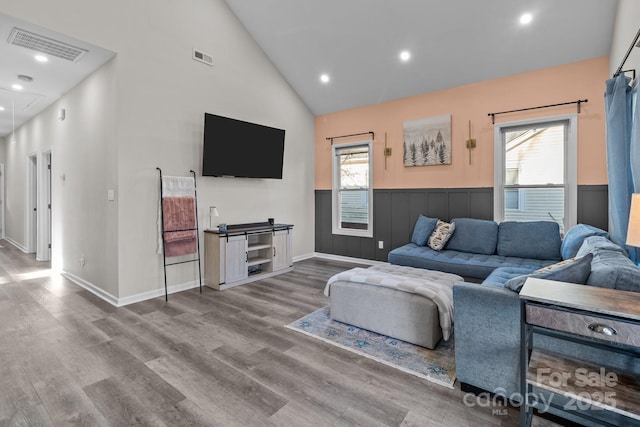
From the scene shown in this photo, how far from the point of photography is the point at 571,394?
1.36m

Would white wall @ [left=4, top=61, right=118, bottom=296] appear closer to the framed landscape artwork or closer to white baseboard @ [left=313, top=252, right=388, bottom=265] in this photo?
white baseboard @ [left=313, top=252, right=388, bottom=265]


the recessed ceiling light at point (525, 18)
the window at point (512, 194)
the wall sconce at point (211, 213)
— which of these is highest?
the recessed ceiling light at point (525, 18)

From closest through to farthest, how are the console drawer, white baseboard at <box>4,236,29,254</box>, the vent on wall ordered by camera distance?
1. the console drawer
2. the vent on wall
3. white baseboard at <box>4,236,29,254</box>

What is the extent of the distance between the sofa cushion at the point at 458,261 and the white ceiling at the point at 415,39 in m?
2.48

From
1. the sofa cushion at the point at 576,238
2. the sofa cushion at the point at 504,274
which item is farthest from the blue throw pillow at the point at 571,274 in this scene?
the sofa cushion at the point at 576,238

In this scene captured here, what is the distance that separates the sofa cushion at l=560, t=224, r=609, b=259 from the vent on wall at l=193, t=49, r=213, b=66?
4.79 m

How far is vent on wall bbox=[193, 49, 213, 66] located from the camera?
4.14m

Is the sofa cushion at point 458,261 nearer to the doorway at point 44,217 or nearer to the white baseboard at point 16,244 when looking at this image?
the doorway at point 44,217

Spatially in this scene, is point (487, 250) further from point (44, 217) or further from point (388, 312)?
point (44, 217)

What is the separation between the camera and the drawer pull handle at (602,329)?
1.30 meters

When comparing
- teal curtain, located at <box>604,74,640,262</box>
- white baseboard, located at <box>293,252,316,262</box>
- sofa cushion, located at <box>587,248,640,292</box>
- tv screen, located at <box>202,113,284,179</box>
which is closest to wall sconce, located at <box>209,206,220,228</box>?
tv screen, located at <box>202,113,284,179</box>

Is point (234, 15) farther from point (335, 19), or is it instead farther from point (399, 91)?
point (399, 91)

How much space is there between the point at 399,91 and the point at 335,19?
1.49 m

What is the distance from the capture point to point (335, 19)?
426 centimetres
